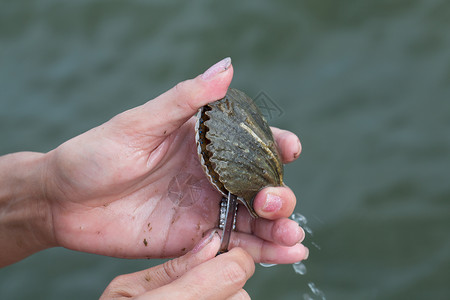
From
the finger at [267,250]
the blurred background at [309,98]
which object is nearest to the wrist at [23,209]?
the blurred background at [309,98]

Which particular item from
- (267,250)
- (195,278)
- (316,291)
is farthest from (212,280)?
(316,291)

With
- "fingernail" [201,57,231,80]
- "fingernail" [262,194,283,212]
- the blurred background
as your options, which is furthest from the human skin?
the blurred background

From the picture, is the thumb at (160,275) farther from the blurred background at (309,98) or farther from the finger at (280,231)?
the blurred background at (309,98)

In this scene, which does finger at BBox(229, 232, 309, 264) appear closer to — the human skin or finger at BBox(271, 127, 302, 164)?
the human skin

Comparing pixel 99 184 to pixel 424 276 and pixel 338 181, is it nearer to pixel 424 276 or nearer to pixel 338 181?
pixel 338 181

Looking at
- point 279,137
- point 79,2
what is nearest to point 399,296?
point 279,137

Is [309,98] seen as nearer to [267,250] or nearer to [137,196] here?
[267,250]
